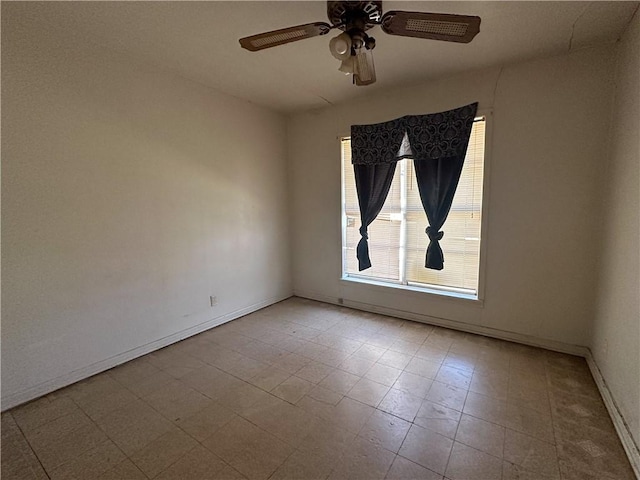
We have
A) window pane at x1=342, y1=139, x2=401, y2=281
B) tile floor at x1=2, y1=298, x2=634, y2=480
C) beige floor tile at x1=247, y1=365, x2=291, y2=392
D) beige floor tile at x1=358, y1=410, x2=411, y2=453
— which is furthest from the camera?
window pane at x1=342, y1=139, x2=401, y2=281

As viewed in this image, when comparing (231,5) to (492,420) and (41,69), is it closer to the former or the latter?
(41,69)

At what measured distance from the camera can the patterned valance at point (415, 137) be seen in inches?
113

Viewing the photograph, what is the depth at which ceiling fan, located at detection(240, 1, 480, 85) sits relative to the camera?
4.87 ft

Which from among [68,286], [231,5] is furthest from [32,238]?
[231,5]

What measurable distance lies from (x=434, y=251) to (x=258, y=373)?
7.00ft

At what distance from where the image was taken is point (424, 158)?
3.07m

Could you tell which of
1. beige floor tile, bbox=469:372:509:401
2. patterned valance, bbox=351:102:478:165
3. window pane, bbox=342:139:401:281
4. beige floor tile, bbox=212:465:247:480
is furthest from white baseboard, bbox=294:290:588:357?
beige floor tile, bbox=212:465:247:480

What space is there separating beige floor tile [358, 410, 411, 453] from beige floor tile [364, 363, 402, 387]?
359mm

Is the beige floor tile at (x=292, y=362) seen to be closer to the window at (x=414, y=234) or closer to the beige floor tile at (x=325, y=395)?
the beige floor tile at (x=325, y=395)

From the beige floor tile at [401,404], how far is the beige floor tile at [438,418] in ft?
A: 0.12

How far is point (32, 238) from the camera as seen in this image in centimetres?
206

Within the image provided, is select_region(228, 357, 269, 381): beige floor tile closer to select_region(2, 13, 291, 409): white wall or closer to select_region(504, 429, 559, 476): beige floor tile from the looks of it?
select_region(2, 13, 291, 409): white wall

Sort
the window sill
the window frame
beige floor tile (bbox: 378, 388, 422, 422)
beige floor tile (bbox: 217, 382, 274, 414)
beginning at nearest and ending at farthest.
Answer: beige floor tile (bbox: 378, 388, 422, 422)
beige floor tile (bbox: 217, 382, 274, 414)
the window frame
the window sill

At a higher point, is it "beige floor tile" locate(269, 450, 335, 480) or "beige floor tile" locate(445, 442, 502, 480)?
"beige floor tile" locate(445, 442, 502, 480)
